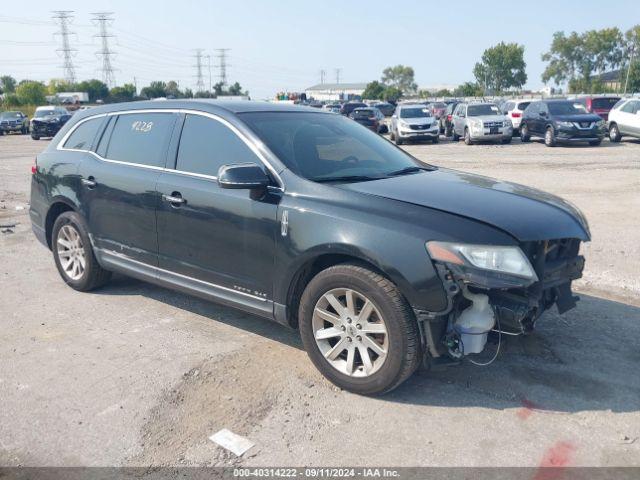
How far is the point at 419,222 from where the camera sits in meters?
3.53

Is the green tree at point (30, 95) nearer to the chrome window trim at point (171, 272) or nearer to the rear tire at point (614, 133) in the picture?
the rear tire at point (614, 133)

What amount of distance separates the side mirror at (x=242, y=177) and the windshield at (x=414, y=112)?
893 inches

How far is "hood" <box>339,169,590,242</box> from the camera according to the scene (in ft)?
11.8

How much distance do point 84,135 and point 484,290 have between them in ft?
13.8

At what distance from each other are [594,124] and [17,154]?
71.1 ft

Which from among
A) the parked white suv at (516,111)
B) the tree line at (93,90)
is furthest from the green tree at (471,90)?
the parked white suv at (516,111)

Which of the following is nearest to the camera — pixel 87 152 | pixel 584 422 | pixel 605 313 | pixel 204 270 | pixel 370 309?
pixel 584 422

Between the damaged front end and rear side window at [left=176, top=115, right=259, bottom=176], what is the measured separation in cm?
166

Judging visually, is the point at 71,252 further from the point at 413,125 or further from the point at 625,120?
the point at 625,120

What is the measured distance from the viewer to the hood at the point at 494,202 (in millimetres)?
3607

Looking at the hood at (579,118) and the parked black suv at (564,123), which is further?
the hood at (579,118)

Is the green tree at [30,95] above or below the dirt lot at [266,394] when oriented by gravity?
above

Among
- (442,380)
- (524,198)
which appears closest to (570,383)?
(442,380)

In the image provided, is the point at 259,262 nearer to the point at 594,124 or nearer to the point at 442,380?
the point at 442,380
